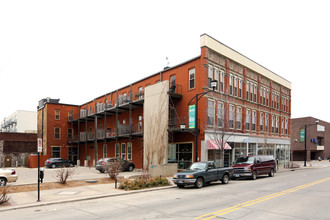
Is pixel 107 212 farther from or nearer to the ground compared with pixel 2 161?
farther from the ground

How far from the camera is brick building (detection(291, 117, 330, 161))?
66.3 m

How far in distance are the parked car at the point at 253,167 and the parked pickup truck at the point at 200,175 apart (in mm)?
2952

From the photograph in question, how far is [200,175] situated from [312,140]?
200 feet

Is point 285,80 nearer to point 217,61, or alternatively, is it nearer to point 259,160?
point 217,61

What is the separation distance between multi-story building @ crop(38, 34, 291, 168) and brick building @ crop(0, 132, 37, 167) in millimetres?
4995

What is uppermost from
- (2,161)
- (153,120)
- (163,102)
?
→ (163,102)

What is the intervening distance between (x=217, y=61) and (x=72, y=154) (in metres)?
30.9

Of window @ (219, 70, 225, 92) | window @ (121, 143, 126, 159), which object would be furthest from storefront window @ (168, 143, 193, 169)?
window @ (121, 143, 126, 159)

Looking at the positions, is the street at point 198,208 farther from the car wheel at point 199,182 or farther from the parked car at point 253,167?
the parked car at point 253,167

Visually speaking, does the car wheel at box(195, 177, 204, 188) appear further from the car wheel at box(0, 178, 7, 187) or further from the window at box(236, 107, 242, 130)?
the window at box(236, 107, 242, 130)

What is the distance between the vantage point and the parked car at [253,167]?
790 inches

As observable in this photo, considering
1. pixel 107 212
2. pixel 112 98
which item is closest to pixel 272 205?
pixel 107 212

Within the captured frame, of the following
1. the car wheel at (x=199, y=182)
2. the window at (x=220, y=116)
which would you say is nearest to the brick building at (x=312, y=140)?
the window at (x=220, y=116)

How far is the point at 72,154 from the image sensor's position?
46.6 metres
